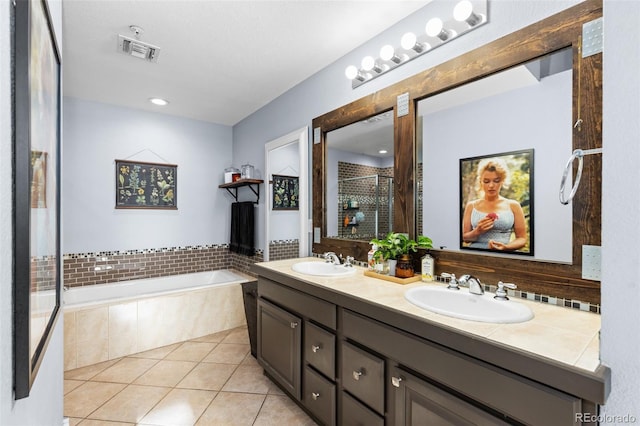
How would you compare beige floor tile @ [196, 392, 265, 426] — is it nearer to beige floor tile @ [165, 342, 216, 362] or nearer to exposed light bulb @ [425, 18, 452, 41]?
beige floor tile @ [165, 342, 216, 362]

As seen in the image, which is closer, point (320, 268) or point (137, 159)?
point (320, 268)

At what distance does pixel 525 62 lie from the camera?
4.83ft

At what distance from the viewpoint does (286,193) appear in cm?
323

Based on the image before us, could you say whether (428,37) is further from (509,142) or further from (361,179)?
(361,179)

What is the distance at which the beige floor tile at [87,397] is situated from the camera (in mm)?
2097

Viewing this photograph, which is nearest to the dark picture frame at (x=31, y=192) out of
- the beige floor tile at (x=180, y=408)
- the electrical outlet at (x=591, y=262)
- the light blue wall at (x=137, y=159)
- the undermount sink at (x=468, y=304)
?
the undermount sink at (x=468, y=304)

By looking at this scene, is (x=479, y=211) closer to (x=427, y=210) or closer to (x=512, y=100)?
(x=427, y=210)

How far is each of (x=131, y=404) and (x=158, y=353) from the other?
835 mm

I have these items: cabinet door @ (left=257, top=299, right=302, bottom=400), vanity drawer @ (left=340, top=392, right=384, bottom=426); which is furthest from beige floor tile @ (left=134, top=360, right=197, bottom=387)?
vanity drawer @ (left=340, top=392, right=384, bottom=426)

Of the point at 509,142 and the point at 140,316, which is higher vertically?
the point at 509,142

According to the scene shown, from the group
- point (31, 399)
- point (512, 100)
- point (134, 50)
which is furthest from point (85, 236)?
point (512, 100)

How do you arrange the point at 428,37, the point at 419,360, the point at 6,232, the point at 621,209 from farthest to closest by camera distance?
the point at 428,37 → the point at 419,360 → the point at 621,209 → the point at 6,232

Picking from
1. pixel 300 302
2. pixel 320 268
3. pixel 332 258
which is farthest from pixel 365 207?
pixel 300 302

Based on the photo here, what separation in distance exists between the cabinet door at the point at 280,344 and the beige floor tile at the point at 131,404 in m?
0.78
